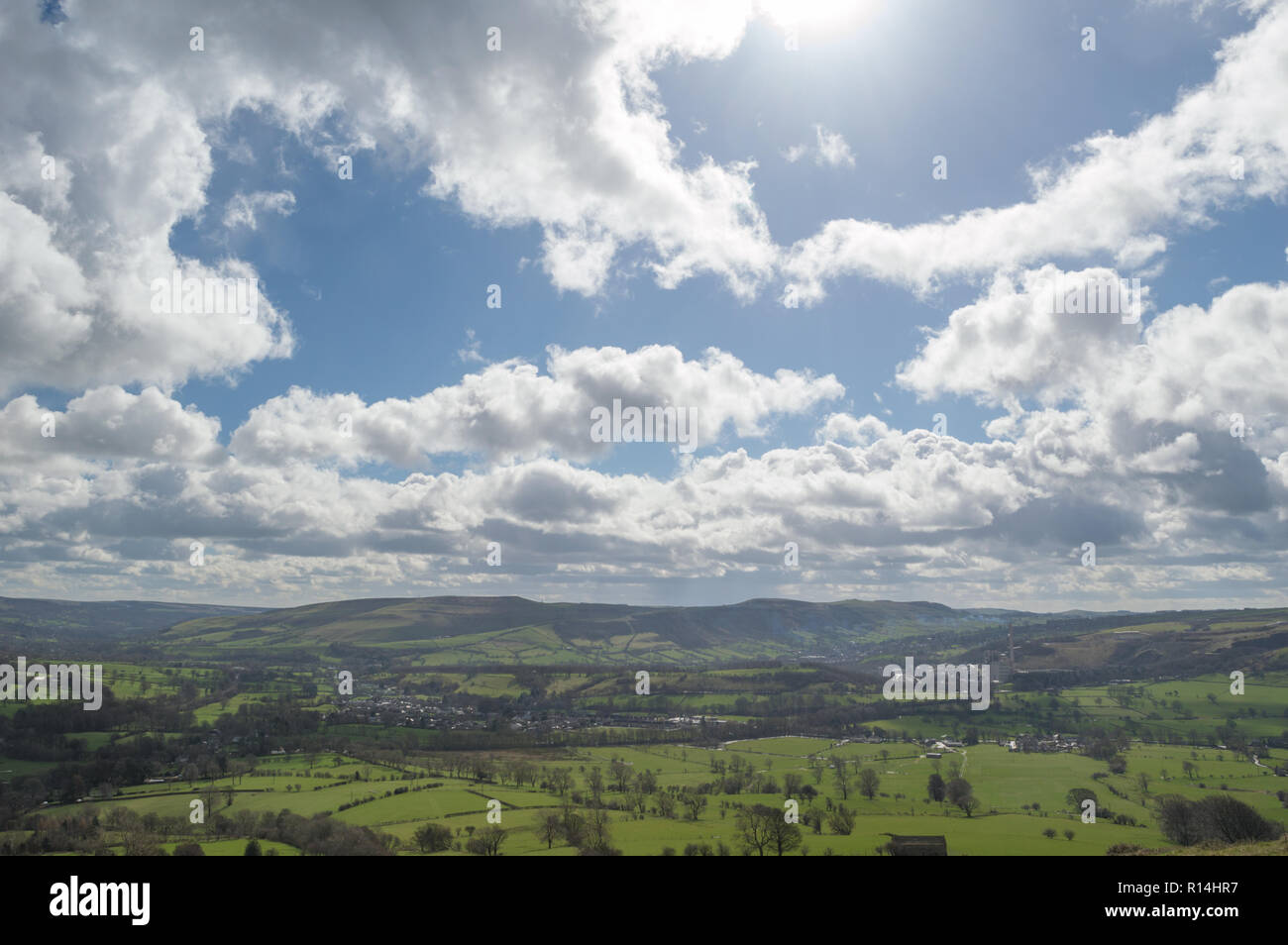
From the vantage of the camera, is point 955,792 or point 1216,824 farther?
point 955,792

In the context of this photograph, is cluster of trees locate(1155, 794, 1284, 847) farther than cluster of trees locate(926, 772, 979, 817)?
No

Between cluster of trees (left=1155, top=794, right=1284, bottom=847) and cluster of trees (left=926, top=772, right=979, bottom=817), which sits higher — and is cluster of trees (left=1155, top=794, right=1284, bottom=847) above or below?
above

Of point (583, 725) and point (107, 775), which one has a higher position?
point (107, 775)

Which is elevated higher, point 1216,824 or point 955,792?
point 1216,824

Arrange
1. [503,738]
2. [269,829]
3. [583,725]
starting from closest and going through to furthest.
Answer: [269,829] < [503,738] < [583,725]

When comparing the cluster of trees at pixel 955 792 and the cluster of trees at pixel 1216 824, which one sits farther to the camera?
the cluster of trees at pixel 955 792

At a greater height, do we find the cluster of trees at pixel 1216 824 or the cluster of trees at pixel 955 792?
the cluster of trees at pixel 1216 824
